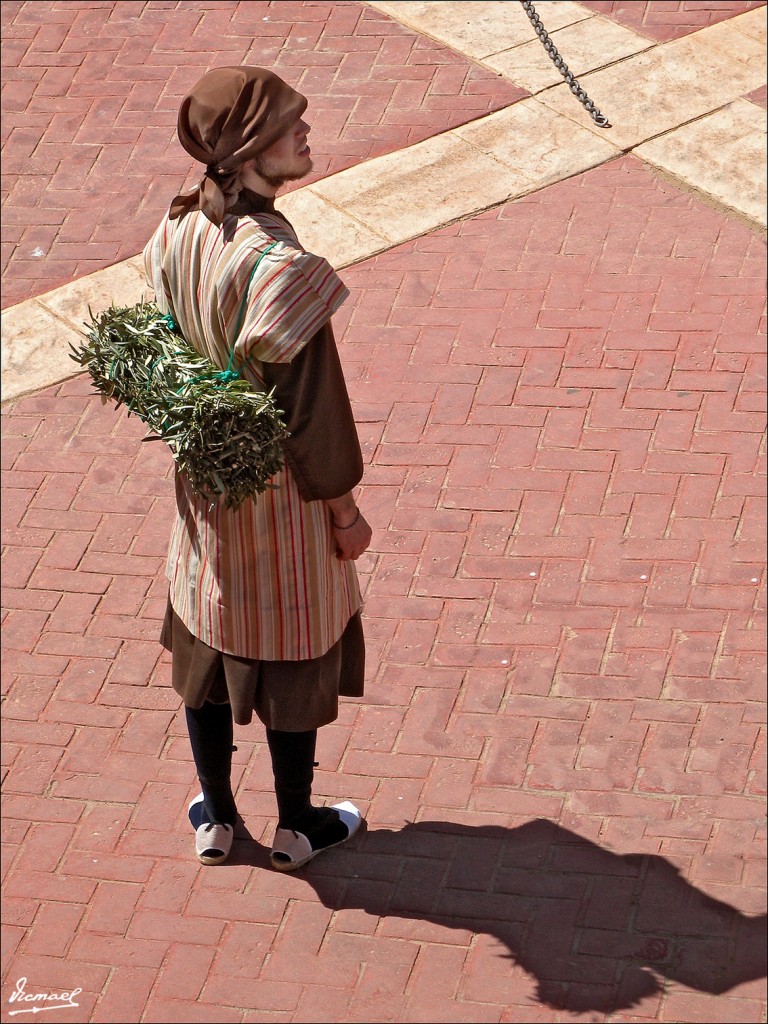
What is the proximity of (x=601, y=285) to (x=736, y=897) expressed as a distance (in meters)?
3.23

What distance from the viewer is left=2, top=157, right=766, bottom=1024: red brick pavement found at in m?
4.06

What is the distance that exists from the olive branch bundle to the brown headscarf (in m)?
0.38

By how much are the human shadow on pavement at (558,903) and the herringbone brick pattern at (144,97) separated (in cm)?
393

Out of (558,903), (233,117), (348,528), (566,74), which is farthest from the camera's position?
→ (566,74)

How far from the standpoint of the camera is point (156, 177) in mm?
7648

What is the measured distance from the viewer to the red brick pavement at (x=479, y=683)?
13.3ft

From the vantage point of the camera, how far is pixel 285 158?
3.30 metres

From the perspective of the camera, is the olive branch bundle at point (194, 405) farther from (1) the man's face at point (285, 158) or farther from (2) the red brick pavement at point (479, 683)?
(2) the red brick pavement at point (479, 683)

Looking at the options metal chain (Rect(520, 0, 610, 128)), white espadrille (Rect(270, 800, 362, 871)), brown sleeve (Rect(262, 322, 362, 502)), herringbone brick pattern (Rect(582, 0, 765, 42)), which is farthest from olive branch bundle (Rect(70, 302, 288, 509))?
herringbone brick pattern (Rect(582, 0, 765, 42))

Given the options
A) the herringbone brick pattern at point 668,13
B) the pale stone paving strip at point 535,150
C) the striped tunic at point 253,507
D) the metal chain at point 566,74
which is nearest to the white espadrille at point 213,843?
the striped tunic at point 253,507

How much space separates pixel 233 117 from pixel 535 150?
4479 mm

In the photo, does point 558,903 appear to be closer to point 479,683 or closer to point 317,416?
point 479,683

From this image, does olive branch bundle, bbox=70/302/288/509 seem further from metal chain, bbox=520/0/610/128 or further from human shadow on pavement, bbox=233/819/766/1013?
metal chain, bbox=520/0/610/128

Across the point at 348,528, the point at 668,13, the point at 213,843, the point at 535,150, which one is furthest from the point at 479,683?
the point at 668,13
